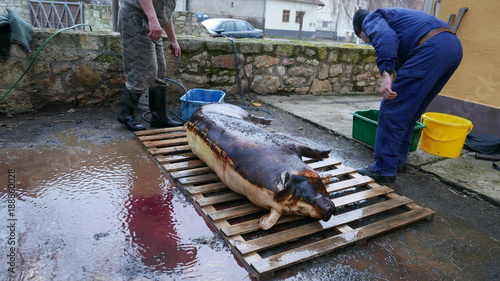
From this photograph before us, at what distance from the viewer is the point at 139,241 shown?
2.01 m

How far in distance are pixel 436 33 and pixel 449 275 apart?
1.77 m

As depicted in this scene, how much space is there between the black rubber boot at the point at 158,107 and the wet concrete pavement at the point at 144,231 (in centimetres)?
74

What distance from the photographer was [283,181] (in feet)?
6.86

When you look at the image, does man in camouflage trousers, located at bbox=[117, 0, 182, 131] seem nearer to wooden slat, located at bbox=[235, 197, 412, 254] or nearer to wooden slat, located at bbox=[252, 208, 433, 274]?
wooden slat, located at bbox=[235, 197, 412, 254]

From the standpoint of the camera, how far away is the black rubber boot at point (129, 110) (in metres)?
3.68

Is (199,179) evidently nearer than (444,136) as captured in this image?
Yes

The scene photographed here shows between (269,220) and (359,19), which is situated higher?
(359,19)

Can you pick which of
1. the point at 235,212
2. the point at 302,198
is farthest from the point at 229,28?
the point at 302,198

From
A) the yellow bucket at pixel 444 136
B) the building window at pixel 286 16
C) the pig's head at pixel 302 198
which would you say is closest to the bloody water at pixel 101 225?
the pig's head at pixel 302 198

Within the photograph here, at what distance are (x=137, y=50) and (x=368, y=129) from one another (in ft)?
8.19

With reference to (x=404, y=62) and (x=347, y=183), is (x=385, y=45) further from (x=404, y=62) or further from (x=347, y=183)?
(x=347, y=183)

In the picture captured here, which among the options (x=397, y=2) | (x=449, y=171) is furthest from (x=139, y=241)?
(x=397, y=2)

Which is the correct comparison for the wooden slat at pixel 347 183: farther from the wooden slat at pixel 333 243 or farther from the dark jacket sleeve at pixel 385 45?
the dark jacket sleeve at pixel 385 45

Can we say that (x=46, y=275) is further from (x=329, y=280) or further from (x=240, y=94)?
(x=240, y=94)
